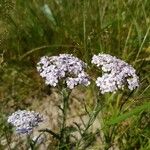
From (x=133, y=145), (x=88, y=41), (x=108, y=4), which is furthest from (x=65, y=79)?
(x=108, y=4)

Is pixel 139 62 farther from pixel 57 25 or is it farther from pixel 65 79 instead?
pixel 65 79

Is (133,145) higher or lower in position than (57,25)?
lower

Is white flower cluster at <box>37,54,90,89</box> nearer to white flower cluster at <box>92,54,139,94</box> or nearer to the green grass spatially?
white flower cluster at <box>92,54,139,94</box>

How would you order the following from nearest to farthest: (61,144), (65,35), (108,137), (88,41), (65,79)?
1. (65,79)
2. (61,144)
3. (108,137)
4. (88,41)
5. (65,35)

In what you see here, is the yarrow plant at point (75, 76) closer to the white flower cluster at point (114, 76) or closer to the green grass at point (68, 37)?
the white flower cluster at point (114, 76)

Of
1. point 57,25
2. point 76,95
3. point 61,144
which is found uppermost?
point 57,25

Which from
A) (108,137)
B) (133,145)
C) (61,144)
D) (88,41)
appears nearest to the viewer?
(61,144)

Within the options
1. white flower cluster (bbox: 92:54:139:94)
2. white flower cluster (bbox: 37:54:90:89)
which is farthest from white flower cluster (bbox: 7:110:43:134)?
white flower cluster (bbox: 92:54:139:94)
